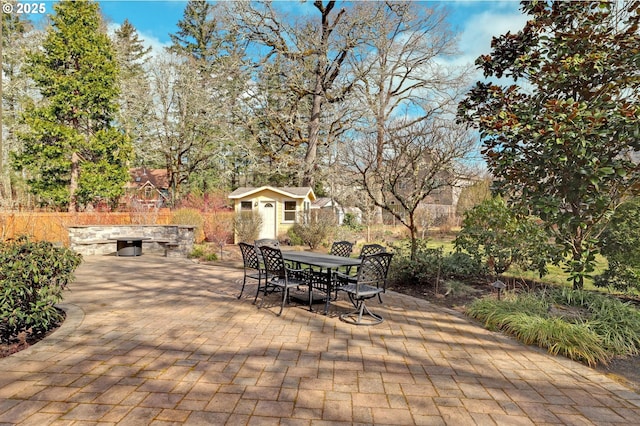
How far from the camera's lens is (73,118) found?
584 inches

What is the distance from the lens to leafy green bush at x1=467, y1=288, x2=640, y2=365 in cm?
350

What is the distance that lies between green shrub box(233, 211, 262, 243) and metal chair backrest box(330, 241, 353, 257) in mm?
6811

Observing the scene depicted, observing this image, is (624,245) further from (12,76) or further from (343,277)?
(12,76)

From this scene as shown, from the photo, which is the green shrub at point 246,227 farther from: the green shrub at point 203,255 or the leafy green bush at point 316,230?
the green shrub at point 203,255

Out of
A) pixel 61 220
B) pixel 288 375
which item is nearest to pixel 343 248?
A: pixel 288 375

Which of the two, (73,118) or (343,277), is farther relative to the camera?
(73,118)

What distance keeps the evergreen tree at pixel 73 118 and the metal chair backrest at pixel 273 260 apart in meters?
13.0

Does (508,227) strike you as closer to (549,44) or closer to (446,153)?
(446,153)

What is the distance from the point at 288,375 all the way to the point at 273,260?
2.08 metres

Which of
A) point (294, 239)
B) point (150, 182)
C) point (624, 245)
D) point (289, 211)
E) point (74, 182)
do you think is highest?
point (150, 182)

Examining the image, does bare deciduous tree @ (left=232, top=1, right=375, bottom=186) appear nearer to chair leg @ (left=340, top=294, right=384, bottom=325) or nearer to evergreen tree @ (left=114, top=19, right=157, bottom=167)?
evergreen tree @ (left=114, top=19, right=157, bottom=167)

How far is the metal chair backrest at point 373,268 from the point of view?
424cm

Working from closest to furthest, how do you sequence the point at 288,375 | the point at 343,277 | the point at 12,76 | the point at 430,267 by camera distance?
the point at 288,375 < the point at 343,277 < the point at 430,267 < the point at 12,76

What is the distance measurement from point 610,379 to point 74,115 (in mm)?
18211
